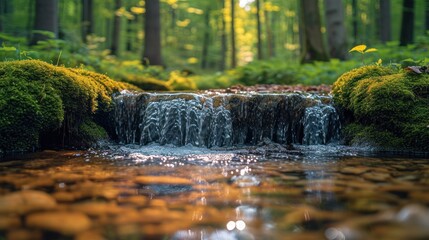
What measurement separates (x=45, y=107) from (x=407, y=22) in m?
13.2

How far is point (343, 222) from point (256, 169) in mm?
1565

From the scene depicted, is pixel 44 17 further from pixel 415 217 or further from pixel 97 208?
pixel 415 217

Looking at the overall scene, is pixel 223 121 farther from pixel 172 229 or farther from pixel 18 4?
pixel 18 4

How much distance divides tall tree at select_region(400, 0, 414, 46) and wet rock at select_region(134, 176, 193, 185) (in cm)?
1290

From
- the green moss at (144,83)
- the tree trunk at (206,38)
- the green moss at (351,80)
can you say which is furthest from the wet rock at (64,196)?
the tree trunk at (206,38)

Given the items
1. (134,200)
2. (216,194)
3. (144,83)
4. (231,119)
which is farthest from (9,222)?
(144,83)

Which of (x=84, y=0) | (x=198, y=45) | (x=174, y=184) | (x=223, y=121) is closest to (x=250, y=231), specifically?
(x=174, y=184)

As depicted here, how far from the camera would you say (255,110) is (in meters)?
5.85

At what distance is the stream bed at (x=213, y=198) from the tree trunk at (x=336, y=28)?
8.68m

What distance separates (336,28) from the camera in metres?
11.8

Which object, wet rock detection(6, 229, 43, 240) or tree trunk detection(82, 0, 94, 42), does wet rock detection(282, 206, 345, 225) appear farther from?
tree trunk detection(82, 0, 94, 42)

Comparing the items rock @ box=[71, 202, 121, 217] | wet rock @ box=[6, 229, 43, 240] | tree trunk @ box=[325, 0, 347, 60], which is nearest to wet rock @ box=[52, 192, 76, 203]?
rock @ box=[71, 202, 121, 217]

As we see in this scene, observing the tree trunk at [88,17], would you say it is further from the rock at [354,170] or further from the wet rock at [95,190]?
the rock at [354,170]

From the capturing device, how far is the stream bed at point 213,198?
1774mm
